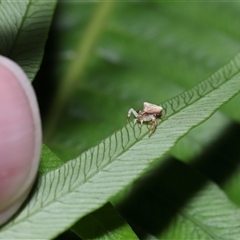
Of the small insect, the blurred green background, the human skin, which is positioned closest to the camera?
the human skin

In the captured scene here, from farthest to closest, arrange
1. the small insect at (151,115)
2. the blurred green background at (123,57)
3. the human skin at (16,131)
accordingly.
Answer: the blurred green background at (123,57) < the small insect at (151,115) < the human skin at (16,131)

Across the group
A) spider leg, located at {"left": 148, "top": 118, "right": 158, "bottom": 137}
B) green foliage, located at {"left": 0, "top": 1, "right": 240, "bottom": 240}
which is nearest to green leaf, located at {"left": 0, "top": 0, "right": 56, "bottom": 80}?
green foliage, located at {"left": 0, "top": 1, "right": 240, "bottom": 240}

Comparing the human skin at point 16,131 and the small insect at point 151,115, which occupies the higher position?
the human skin at point 16,131

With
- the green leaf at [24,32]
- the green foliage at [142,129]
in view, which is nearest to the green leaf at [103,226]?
the green foliage at [142,129]

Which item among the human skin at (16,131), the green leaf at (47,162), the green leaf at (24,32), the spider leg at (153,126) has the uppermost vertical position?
the human skin at (16,131)

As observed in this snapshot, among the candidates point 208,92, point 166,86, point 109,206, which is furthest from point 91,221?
point 166,86

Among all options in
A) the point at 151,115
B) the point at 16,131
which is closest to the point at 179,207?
the point at 151,115

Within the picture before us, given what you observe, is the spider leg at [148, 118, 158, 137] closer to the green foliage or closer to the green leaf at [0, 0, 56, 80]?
the green foliage

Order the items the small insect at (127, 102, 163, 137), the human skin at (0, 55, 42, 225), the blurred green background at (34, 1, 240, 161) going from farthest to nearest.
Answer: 1. the blurred green background at (34, 1, 240, 161)
2. the small insect at (127, 102, 163, 137)
3. the human skin at (0, 55, 42, 225)

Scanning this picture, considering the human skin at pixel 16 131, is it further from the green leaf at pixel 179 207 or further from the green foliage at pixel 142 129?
the green leaf at pixel 179 207
